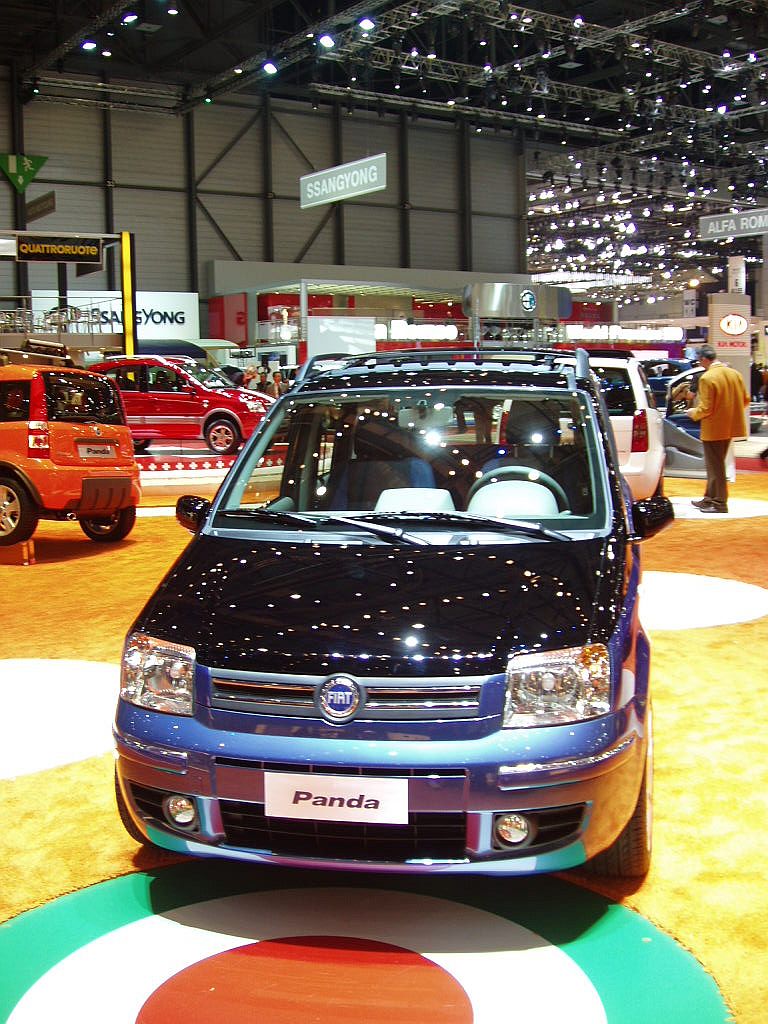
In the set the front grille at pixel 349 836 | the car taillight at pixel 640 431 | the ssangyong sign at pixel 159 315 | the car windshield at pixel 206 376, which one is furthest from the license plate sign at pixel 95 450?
the ssangyong sign at pixel 159 315

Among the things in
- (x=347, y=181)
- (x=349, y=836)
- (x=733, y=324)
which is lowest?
(x=349, y=836)

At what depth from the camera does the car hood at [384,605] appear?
2.68m

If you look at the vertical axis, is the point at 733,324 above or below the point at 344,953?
above

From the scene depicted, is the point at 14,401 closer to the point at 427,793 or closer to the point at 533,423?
the point at 533,423

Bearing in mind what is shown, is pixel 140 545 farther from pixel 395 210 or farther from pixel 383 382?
pixel 395 210

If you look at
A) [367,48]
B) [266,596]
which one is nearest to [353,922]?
[266,596]

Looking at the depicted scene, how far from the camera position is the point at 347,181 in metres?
18.9

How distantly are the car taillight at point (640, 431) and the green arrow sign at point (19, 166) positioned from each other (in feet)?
68.0

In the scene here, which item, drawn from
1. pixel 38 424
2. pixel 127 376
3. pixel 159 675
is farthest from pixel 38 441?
pixel 127 376

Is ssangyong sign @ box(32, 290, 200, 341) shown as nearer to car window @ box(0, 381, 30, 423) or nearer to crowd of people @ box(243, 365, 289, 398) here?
crowd of people @ box(243, 365, 289, 398)

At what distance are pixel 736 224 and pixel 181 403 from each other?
14.7 meters

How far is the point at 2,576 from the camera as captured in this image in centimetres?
885

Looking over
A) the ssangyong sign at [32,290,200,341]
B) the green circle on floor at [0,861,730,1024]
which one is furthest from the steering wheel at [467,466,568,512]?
the ssangyong sign at [32,290,200,341]

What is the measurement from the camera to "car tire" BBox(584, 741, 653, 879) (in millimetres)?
3025
